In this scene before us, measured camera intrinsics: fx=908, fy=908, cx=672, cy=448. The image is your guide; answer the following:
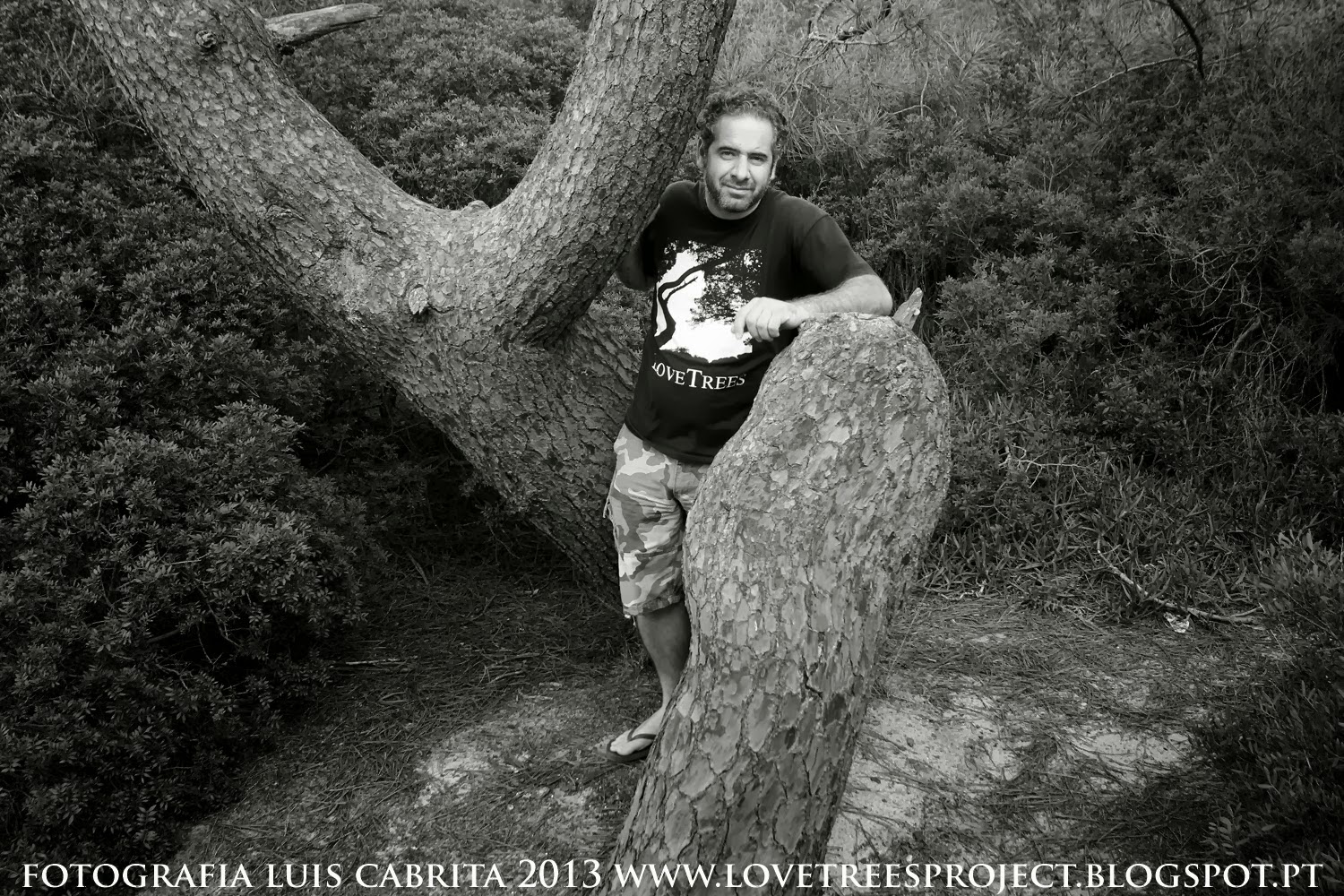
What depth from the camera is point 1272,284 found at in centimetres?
461

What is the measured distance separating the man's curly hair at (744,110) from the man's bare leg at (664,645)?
1.39 metres

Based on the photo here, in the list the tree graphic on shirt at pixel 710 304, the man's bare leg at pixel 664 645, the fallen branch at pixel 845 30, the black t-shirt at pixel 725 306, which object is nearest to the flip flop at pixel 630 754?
the man's bare leg at pixel 664 645

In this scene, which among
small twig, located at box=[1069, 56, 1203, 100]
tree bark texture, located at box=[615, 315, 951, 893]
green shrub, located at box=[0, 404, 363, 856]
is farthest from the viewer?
small twig, located at box=[1069, 56, 1203, 100]

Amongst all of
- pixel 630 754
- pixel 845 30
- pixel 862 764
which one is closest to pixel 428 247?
pixel 630 754

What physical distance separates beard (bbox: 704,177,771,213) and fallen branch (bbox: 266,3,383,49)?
1764mm

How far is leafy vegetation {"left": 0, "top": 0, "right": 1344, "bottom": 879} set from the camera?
8.49 ft

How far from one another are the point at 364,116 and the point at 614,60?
2621 mm

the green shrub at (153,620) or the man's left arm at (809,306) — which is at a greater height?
the man's left arm at (809,306)

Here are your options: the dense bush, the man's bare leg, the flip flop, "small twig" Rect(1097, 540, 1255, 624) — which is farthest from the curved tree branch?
the dense bush

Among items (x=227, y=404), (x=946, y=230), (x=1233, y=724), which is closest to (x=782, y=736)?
(x=1233, y=724)

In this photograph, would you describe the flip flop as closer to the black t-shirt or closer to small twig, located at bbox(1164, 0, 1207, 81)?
the black t-shirt

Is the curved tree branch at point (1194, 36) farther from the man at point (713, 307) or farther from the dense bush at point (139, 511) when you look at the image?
the dense bush at point (139, 511)

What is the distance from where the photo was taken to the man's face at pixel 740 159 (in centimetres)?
248

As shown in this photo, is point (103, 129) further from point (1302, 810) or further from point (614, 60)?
point (1302, 810)
